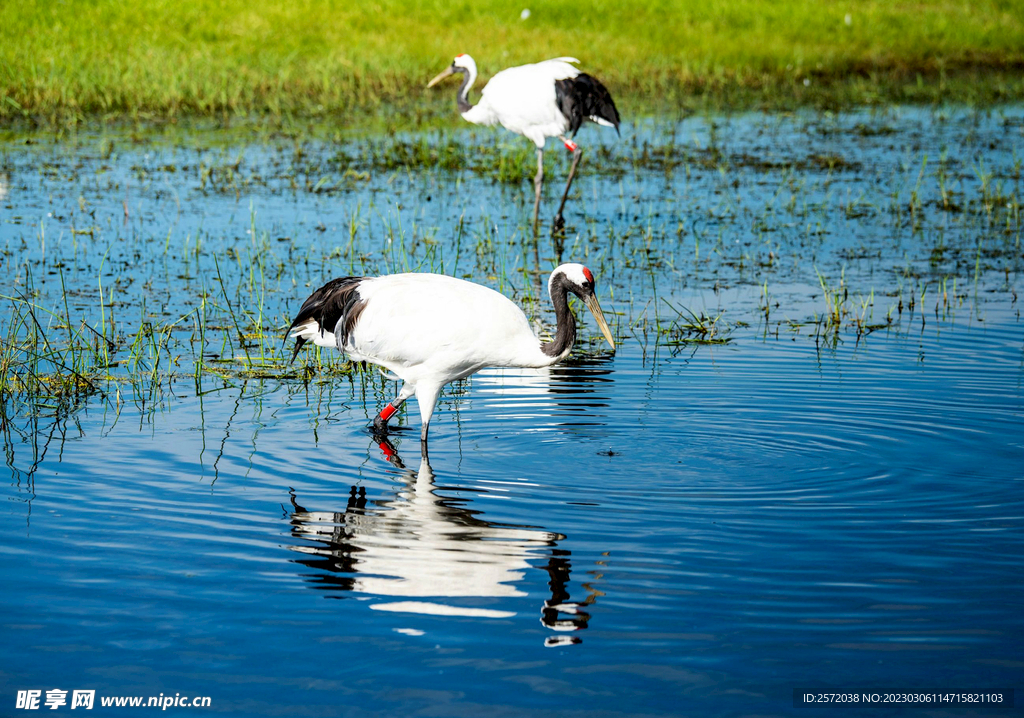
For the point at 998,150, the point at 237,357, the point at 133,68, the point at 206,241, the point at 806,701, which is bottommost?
the point at 806,701

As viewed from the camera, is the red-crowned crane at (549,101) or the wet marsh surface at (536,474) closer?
the wet marsh surface at (536,474)

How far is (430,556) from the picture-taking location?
15.6 ft

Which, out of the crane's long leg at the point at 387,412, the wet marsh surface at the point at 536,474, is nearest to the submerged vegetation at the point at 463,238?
the wet marsh surface at the point at 536,474

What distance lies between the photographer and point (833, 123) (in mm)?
17609

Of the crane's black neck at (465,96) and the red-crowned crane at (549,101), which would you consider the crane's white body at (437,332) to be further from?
the crane's black neck at (465,96)

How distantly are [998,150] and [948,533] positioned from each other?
11.5m

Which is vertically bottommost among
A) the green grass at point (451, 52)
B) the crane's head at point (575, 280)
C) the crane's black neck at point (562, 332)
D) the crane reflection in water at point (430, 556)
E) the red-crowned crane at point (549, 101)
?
the crane reflection in water at point (430, 556)

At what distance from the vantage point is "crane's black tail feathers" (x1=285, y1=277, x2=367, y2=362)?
6379 millimetres

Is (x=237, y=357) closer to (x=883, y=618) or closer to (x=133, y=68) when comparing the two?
(x=883, y=618)

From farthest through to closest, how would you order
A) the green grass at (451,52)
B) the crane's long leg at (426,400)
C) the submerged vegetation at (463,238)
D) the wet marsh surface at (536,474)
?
the green grass at (451,52)
the submerged vegetation at (463,238)
the crane's long leg at (426,400)
the wet marsh surface at (536,474)

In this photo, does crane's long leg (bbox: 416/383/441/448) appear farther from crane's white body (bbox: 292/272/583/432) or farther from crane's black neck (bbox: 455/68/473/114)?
crane's black neck (bbox: 455/68/473/114)

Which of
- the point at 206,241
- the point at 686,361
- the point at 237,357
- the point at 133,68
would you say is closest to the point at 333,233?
the point at 206,241

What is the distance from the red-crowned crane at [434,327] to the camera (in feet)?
19.8

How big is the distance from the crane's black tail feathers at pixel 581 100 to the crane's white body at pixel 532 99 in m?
0.06
